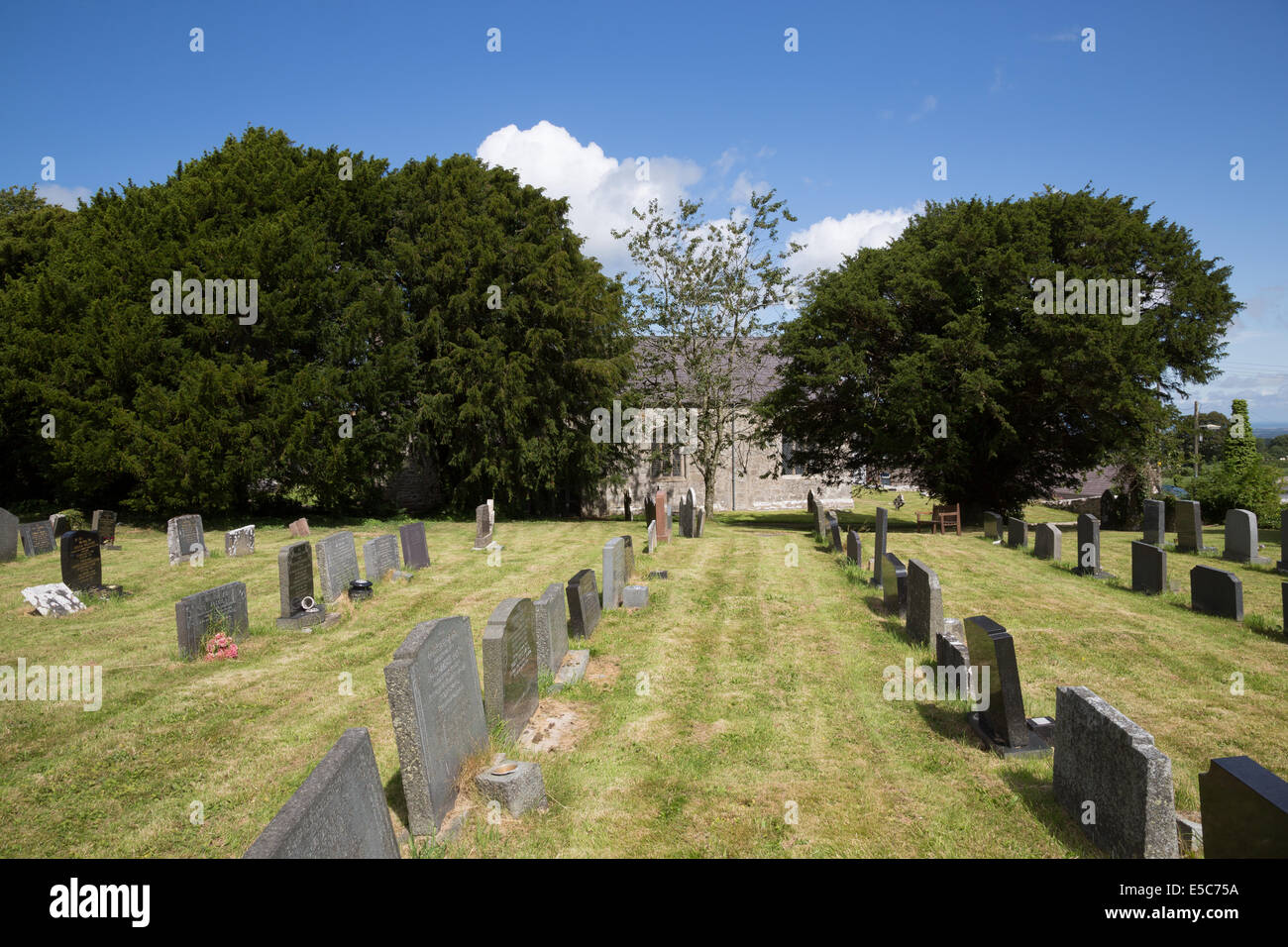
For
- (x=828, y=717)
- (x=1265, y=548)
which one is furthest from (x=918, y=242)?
(x=828, y=717)

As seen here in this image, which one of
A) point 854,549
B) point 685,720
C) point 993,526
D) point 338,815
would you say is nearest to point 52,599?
point 685,720

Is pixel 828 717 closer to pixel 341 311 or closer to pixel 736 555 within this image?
pixel 736 555

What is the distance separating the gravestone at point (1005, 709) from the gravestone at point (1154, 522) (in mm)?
14487

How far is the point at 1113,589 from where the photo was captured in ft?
43.5

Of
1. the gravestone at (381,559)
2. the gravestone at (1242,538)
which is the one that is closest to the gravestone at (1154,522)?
the gravestone at (1242,538)

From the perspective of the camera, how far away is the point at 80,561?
12.2 m

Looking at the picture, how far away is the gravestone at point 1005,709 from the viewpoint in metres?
6.16

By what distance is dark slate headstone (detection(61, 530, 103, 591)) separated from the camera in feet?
39.5

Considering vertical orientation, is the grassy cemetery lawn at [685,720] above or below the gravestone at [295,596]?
below

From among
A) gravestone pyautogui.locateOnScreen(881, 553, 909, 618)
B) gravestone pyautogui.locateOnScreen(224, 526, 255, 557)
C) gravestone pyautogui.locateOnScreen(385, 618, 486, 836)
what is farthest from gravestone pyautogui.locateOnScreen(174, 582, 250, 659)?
gravestone pyautogui.locateOnScreen(881, 553, 909, 618)

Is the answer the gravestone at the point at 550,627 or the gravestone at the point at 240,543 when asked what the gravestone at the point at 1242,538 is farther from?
the gravestone at the point at 240,543

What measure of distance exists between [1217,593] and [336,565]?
13787 mm

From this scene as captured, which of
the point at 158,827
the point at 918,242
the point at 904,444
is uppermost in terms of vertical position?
the point at 918,242
